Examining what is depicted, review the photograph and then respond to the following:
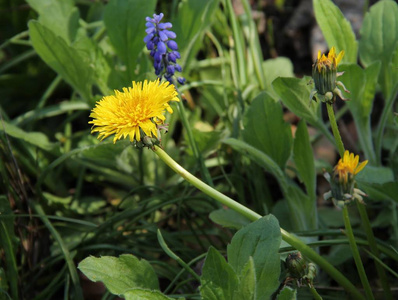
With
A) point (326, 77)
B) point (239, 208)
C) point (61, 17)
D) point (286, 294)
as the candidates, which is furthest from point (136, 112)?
point (61, 17)

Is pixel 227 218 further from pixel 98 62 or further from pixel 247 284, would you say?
pixel 98 62

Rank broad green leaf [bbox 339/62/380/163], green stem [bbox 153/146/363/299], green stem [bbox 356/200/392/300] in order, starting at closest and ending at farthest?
green stem [bbox 153/146/363/299], green stem [bbox 356/200/392/300], broad green leaf [bbox 339/62/380/163]

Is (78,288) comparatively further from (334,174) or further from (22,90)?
(22,90)

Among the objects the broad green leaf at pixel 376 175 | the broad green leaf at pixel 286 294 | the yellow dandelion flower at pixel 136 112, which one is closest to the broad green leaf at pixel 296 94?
the broad green leaf at pixel 376 175

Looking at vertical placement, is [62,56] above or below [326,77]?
above

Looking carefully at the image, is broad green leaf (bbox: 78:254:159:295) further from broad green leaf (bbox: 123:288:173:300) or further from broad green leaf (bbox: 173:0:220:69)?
broad green leaf (bbox: 173:0:220:69)

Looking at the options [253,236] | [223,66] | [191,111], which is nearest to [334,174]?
[253,236]

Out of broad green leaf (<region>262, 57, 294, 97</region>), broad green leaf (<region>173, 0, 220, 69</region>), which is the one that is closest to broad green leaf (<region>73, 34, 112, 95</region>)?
broad green leaf (<region>173, 0, 220, 69</region>)
